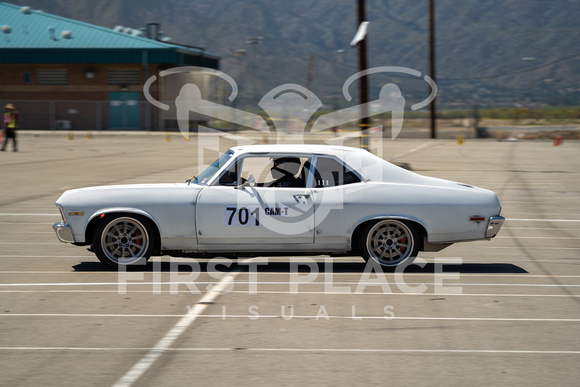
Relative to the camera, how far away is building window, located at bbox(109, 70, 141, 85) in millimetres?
56656

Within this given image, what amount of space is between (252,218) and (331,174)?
41.7 inches

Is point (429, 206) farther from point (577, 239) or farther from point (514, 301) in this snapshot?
point (577, 239)

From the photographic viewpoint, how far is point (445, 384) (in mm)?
5070

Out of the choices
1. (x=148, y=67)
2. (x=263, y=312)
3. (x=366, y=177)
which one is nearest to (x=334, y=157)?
(x=366, y=177)

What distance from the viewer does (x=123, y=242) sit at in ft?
28.4

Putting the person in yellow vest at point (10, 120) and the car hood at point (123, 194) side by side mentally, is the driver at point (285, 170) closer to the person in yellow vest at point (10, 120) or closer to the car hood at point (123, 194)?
the car hood at point (123, 194)

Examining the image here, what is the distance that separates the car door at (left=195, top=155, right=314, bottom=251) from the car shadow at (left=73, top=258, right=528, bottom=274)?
41cm

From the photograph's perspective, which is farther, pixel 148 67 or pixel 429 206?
pixel 148 67

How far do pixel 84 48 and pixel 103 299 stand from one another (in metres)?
51.5

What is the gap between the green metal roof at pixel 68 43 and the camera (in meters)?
55.6

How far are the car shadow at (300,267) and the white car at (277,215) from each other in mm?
204

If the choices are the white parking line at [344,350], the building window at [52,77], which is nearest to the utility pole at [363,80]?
the white parking line at [344,350]

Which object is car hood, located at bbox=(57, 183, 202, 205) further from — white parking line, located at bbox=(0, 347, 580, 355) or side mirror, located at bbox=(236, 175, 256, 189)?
white parking line, located at bbox=(0, 347, 580, 355)

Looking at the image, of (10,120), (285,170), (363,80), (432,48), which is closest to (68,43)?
(432,48)
